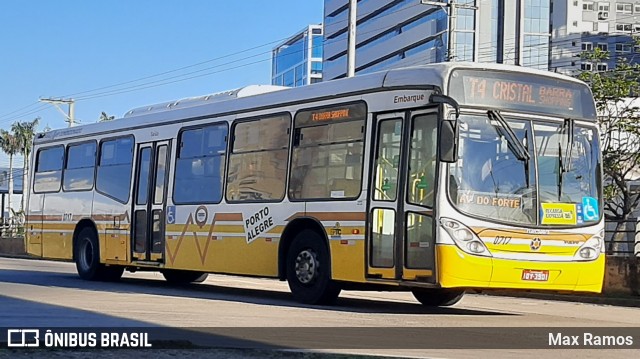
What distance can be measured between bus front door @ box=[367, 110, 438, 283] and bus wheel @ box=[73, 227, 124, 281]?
8.84 meters

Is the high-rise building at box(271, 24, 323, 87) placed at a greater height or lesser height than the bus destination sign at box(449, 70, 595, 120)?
greater

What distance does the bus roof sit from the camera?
14344mm

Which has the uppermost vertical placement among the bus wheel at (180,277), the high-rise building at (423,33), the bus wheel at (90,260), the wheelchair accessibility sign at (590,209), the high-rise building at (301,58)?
the high-rise building at (301,58)

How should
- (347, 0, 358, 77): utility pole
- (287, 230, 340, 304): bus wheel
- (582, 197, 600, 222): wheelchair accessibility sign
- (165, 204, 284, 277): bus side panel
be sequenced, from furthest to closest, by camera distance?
(347, 0, 358, 77): utility pole → (165, 204, 284, 277): bus side panel → (287, 230, 340, 304): bus wheel → (582, 197, 600, 222): wheelchair accessibility sign

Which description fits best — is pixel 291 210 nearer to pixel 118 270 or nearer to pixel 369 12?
pixel 118 270

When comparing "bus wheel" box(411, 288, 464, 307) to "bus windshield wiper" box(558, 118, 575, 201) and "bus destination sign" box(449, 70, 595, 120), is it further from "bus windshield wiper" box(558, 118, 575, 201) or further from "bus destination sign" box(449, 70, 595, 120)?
"bus destination sign" box(449, 70, 595, 120)

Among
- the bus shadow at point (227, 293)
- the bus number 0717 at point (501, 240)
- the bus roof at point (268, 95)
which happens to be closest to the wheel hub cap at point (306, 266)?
the bus shadow at point (227, 293)

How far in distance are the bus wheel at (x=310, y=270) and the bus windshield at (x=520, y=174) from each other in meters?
2.64

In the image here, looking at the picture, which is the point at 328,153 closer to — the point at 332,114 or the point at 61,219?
the point at 332,114

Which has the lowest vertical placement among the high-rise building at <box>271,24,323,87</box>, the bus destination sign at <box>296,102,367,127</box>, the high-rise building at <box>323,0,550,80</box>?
the bus destination sign at <box>296,102,367,127</box>

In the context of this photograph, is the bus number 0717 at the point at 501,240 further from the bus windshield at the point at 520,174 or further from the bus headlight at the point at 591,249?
the bus headlight at the point at 591,249

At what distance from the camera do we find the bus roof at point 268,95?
14344 millimetres

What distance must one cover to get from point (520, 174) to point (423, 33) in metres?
86.4

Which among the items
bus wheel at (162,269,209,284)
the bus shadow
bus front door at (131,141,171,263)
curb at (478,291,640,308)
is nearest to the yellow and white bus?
the bus shadow
